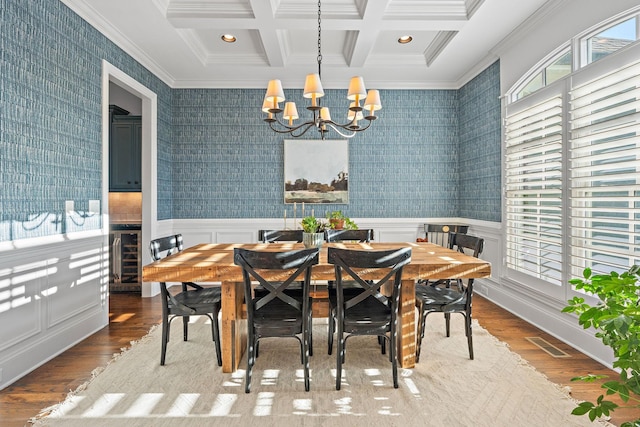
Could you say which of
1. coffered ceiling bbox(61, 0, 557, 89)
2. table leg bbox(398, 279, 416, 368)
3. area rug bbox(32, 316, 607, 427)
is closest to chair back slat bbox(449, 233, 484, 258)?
table leg bbox(398, 279, 416, 368)

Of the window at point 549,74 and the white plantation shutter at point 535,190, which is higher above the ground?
the window at point 549,74

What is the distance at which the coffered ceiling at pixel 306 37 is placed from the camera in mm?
3516

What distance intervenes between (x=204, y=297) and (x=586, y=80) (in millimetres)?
3418

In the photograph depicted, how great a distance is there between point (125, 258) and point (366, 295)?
387 cm

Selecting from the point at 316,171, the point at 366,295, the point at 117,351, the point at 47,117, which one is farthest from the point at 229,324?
the point at 316,171

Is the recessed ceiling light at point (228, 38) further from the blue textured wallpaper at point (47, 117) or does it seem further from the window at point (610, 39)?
the window at point (610, 39)

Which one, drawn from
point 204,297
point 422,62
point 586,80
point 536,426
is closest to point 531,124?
point 586,80

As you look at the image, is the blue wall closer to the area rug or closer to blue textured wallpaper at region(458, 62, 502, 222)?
blue textured wallpaper at region(458, 62, 502, 222)

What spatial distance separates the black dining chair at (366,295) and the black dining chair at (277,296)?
0.19m

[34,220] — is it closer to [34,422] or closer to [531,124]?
[34,422]

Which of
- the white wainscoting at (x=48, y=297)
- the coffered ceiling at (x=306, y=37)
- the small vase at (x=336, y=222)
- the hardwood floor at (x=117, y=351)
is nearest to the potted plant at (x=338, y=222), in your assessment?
the small vase at (x=336, y=222)

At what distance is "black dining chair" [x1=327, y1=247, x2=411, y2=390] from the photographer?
2248mm

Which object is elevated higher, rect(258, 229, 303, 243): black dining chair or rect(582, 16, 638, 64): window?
rect(582, 16, 638, 64): window

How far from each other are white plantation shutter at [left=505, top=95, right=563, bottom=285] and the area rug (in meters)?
1.10
